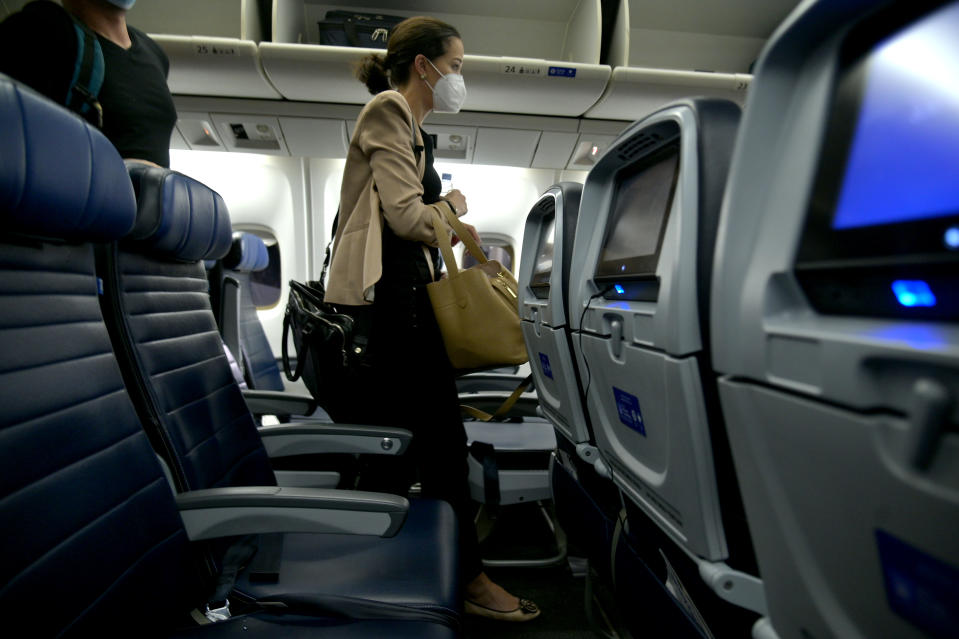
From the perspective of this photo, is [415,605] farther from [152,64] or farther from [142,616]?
[152,64]

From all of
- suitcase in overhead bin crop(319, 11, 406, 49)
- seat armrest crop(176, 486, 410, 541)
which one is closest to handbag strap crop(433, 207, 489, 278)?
seat armrest crop(176, 486, 410, 541)

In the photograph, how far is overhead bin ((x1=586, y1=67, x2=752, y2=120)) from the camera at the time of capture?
3094 millimetres

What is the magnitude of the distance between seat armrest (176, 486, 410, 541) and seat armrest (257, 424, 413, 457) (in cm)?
47

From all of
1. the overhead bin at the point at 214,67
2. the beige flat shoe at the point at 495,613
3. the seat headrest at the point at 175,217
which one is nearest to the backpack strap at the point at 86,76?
the seat headrest at the point at 175,217

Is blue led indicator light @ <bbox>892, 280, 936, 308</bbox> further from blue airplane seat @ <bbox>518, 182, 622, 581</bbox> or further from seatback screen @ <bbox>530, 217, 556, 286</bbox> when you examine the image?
seatback screen @ <bbox>530, 217, 556, 286</bbox>

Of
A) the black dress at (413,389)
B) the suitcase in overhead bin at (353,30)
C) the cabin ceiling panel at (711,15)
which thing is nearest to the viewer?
the black dress at (413,389)

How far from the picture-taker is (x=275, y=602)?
0.99 m

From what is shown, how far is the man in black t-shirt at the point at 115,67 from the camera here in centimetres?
123

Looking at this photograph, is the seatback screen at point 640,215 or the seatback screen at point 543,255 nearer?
the seatback screen at point 640,215

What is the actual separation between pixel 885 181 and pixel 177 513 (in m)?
1.25

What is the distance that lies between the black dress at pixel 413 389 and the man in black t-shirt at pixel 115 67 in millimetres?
794

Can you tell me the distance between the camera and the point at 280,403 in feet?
6.83

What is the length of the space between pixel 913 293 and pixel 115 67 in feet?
6.11

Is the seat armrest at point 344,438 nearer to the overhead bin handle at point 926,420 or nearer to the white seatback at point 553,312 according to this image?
the white seatback at point 553,312
